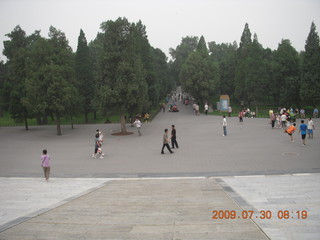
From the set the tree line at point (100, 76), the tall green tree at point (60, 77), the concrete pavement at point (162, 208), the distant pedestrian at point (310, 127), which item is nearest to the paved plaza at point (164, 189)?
the concrete pavement at point (162, 208)

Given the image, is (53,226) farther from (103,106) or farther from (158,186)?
(103,106)

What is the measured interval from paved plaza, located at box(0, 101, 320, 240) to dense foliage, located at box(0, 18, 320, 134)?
22.0 ft

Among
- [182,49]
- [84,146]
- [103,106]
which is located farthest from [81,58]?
[182,49]

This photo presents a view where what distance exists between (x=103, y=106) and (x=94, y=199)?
19.9m

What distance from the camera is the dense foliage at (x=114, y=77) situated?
2786 cm

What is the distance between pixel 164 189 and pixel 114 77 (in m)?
19.6

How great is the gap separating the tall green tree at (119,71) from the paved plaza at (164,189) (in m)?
5.62

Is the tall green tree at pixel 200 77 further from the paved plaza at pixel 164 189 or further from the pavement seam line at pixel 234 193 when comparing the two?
the pavement seam line at pixel 234 193

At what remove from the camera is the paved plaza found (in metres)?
5.70

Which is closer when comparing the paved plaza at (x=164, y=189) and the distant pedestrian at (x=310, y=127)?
the paved plaza at (x=164, y=189)

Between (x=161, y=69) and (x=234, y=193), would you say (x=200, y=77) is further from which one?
(x=234, y=193)

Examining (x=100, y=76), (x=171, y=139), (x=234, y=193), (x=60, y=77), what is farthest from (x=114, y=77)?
(x=234, y=193)

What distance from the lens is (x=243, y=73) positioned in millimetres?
56562
